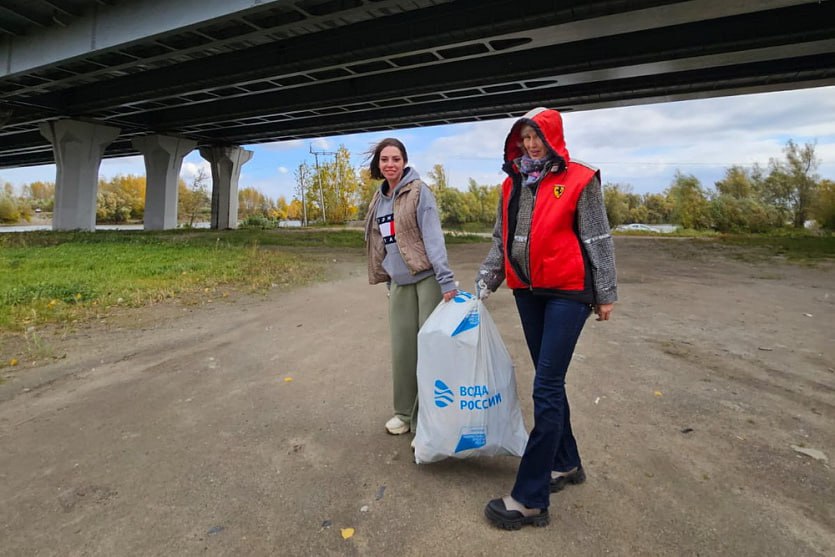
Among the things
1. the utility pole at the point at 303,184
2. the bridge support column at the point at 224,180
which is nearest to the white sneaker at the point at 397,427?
the bridge support column at the point at 224,180

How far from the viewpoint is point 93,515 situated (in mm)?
2318

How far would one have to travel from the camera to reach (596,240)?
84.6 inches

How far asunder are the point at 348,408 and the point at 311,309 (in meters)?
3.81

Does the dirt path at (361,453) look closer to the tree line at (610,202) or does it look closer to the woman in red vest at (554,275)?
the woman in red vest at (554,275)

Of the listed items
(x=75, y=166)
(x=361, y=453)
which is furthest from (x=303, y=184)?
(x=361, y=453)

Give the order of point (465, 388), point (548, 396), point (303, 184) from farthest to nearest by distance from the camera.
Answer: point (303, 184) < point (465, 388) < point (548, 396)

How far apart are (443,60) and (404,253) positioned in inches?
597

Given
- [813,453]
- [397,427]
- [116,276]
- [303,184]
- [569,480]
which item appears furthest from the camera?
[303,184]

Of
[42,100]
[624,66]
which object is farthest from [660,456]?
[42,100]

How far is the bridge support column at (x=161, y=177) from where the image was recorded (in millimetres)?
31031

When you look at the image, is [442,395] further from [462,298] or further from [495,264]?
[495,264]

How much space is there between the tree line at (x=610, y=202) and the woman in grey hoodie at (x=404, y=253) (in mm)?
21810

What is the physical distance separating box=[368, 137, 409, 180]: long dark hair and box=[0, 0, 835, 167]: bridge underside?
36.6 ft

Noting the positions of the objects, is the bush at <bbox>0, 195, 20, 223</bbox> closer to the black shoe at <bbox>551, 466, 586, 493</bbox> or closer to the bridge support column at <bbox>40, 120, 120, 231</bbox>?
the bridge support column at <bbox>40, 120, 120, 231</bbox>
